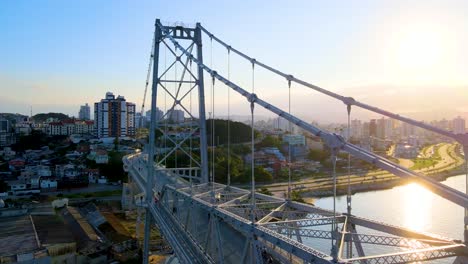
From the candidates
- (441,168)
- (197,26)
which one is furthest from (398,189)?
(197,26)

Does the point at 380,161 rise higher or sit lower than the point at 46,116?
lower

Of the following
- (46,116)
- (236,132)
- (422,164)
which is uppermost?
(46,116)

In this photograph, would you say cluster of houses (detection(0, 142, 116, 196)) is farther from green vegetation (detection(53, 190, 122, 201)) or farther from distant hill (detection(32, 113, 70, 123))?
distant hill (detection(32, 113, 70, 123))

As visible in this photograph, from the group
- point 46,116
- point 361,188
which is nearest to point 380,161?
Answer: point 361,188

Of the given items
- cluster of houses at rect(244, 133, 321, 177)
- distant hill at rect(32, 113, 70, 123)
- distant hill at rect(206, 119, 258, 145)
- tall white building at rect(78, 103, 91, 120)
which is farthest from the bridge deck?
tall white building at rect(78, 103, 91, 120)

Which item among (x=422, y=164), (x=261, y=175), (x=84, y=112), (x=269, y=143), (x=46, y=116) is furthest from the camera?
(x=84, y=112)

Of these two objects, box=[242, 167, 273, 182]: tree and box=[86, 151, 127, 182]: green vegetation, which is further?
box=[242, 167, 273, 182]: tree

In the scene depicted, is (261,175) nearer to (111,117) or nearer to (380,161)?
(380,161)
